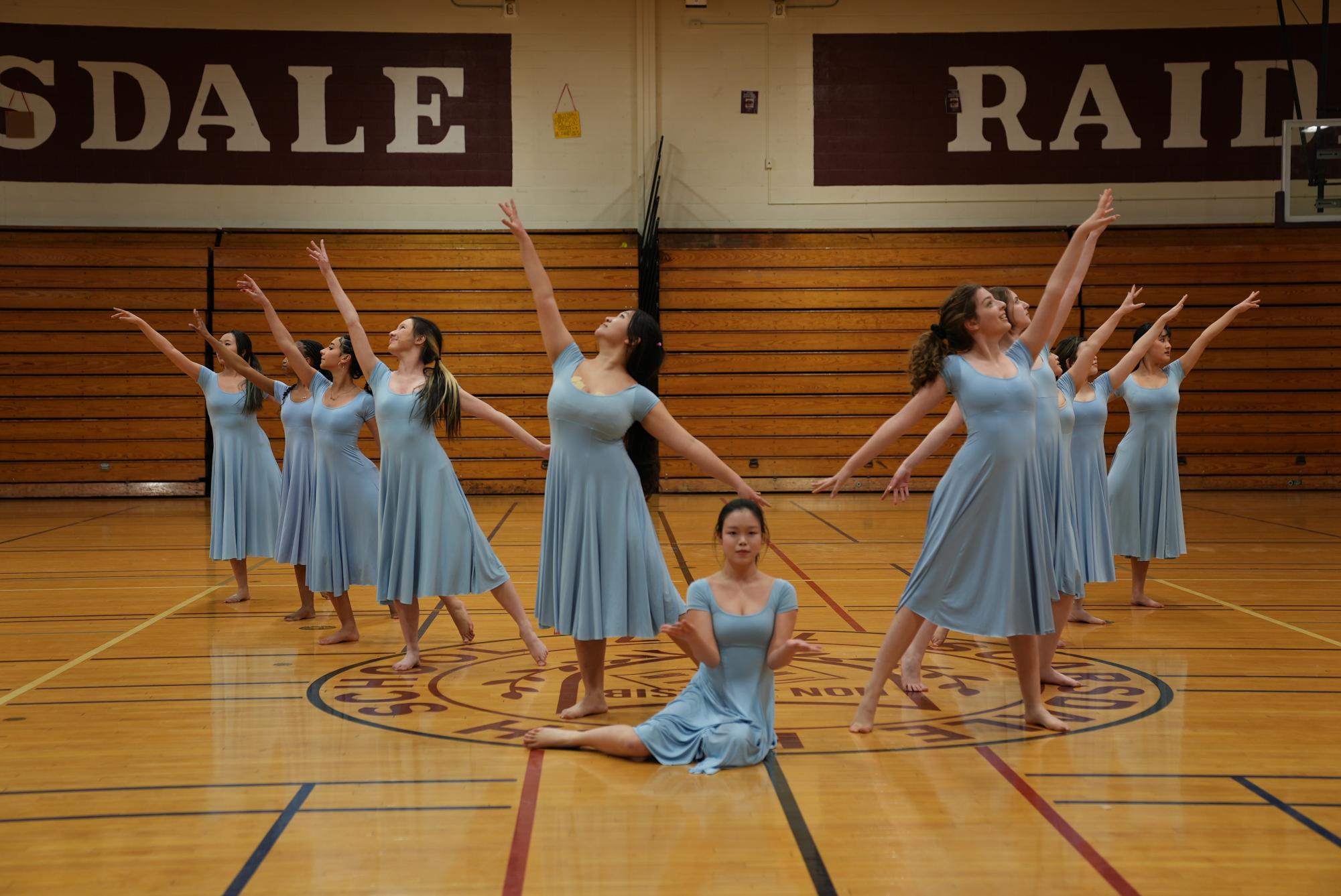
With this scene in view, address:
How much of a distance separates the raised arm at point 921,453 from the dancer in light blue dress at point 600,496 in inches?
27.7

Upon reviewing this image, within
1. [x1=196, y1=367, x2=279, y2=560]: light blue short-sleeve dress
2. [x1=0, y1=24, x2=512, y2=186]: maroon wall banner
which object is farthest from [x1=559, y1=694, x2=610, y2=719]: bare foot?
[x1=0, y1=24, x2=512, y2=186]: maroon wall banner

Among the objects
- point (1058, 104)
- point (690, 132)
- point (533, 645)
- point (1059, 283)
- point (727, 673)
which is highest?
point (1058, 104)

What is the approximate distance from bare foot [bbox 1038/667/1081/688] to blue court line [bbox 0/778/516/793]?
2.55m

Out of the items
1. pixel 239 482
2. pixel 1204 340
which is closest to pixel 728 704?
pixel 239 482

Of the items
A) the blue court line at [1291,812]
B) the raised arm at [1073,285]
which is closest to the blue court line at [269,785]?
the blue court line at [1291,812]

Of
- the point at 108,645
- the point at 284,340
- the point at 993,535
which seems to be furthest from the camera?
the point at 284,340

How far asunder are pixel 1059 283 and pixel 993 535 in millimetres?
982

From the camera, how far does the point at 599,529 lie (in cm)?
449

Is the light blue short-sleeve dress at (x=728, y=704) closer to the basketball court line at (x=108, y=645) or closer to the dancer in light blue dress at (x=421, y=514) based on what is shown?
the dancer in light blue dress at (x=421, y=514)

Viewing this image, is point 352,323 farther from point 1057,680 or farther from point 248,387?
point 1057,680

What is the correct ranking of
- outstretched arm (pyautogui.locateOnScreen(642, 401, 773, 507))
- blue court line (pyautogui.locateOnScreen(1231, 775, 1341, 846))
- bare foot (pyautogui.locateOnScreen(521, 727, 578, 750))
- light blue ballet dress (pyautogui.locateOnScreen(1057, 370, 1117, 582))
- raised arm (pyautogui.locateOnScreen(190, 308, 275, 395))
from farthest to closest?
1. raised arm (pyautogui.locateOnScreen(190, 308, 275, 395))
2. light blue ballet dress (pyautogui.locateOnScreen(1057, 370, 1117, 582))
3. outstretched arm (pyautogui.locateOnScreen(642, 401, 773, 507))
4. bare foot (pyautogui.locateOnScreen(521, 727, 578, 750))
5. blue court line (pyautogui.locateOnScreen(1231, 775, 1341, 846))

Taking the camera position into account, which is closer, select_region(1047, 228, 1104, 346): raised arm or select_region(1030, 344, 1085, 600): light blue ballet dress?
select_region(1047, 228, 1104, 346): raised arm

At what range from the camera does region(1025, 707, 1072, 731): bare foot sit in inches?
172

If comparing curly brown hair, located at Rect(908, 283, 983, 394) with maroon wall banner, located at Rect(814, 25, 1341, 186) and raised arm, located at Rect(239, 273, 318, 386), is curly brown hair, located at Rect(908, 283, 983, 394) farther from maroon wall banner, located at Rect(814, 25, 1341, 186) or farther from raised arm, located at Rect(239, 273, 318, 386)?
maroon wall banner, located at Rect(814, 25, 1341, 186)
